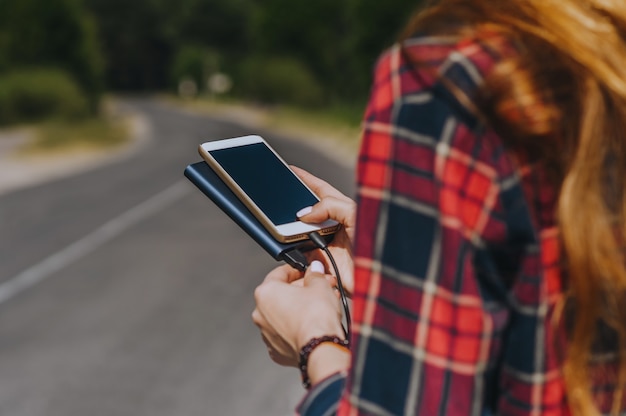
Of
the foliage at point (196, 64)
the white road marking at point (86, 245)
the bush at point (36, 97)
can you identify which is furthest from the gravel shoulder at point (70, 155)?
the foliage at point (196, 64)

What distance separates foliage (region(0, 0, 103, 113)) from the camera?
168ft

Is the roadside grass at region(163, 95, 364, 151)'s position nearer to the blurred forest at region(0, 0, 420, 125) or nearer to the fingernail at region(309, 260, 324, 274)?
the blurred forest at region(0, 0, 420, 125)

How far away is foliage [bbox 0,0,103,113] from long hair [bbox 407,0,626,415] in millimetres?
52472

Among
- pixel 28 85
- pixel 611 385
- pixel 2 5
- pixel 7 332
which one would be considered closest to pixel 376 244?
pixel 611 385

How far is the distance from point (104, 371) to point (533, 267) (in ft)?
15.8

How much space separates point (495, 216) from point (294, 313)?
13.9 inches

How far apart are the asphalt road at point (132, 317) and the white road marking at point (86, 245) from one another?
2 cm

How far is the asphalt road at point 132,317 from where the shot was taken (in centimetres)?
504

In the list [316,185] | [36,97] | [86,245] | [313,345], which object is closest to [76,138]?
[36,97]

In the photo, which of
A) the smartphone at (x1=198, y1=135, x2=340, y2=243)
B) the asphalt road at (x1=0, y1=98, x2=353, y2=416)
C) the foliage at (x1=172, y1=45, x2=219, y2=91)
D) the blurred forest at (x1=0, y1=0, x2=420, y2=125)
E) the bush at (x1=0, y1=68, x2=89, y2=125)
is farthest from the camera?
the foliage at (x1=172, y1=45, x2=219, y2=91)

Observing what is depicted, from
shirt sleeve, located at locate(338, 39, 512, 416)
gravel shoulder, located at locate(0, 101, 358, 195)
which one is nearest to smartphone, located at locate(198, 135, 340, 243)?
shirt sleeve, located at locate(338, 39, 512, 416)

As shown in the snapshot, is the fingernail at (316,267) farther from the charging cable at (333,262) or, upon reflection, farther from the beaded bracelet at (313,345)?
the beaded bracelet at (313,345)

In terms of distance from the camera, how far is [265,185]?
1403mm

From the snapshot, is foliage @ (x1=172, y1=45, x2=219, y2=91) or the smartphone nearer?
the smartphone
